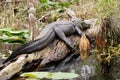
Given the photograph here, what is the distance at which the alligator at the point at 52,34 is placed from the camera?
4.69 metres

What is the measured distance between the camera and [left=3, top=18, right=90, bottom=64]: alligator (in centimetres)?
469

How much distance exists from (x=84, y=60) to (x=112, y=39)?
0.75 metres

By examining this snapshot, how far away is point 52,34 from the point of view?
5375mm

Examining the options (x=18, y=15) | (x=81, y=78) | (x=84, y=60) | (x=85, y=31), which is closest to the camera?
(x=81, y=78)

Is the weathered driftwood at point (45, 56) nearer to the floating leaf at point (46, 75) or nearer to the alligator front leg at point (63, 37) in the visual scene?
the alligator front leg at point (63, 37)

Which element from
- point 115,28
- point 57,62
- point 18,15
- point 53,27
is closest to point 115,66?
point 115,28

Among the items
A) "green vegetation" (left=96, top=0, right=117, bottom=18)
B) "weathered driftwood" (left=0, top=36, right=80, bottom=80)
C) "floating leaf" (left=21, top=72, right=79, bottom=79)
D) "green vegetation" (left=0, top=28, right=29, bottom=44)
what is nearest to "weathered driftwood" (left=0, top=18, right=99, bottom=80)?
"weathered driftwood" (left=0, top=36, right=80, bottom=80)

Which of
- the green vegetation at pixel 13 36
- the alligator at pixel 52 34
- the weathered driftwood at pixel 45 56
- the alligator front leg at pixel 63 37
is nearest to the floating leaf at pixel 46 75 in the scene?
the weathered driftwood at pixel 45 56

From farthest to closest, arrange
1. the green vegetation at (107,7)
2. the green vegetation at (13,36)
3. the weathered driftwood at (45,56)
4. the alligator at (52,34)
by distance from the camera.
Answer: the green vegetation at (13,36) → the alligator at (52,34) → the green vegetation at (107,7) → the weathered driftwood at (45,56)

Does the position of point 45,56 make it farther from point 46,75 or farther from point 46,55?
point 46,75

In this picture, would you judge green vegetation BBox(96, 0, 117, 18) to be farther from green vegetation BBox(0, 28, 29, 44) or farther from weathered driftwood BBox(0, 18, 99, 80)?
green vegetation BBox(0, 28, 29, 44)

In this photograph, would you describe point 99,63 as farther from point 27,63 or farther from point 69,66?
point 27,63

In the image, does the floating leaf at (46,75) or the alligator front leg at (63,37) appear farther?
the alligator front leg at (63,37)

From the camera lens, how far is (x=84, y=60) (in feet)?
16.1
